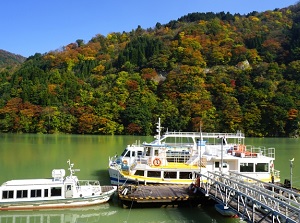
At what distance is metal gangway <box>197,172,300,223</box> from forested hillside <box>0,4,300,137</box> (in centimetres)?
4399

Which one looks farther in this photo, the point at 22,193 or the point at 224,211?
the point at 22,193

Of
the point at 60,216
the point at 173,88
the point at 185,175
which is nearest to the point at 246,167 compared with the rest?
the point at 185,175

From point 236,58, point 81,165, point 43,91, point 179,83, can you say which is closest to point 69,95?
point 43,91

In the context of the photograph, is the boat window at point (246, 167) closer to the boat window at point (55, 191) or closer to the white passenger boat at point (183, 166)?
the white passenger boat at point (183, 166)

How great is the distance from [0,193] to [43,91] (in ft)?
252

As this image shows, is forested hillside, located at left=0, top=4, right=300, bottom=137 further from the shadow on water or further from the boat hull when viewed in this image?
the boat hull

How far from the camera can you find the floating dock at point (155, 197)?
1783 centimetres

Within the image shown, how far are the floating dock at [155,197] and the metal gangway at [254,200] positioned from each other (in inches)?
37.6

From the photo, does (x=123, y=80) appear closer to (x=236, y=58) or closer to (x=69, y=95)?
(x=69, y=95)

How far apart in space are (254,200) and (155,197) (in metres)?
6.07

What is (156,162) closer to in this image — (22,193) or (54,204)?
(54,204)

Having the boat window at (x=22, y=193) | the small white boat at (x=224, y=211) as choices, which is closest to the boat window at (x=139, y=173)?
the small white boat at (x=224, y=211)

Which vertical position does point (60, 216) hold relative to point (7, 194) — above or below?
below

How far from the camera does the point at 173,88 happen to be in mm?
91750
